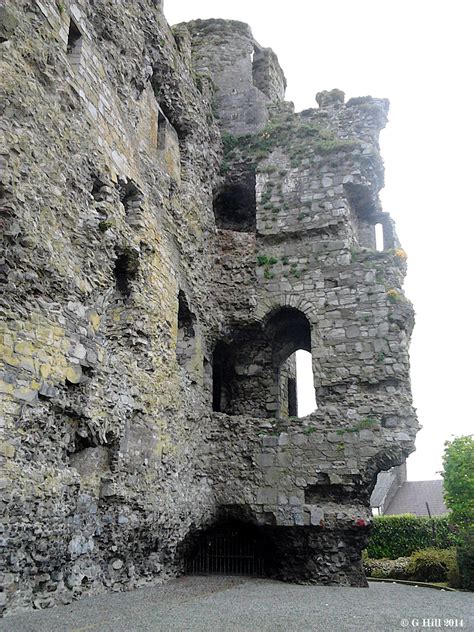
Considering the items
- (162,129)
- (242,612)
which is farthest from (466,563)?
(162,129)

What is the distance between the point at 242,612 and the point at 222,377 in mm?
6900

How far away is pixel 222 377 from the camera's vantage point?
43.9 ft

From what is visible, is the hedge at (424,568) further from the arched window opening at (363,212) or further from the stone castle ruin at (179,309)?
the arched window opening at (363,212)

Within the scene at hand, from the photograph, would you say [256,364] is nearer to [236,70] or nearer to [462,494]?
[462,494]

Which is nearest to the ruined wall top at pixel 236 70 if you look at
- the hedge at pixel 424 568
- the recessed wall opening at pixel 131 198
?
the recessed wall opening at pixel 131 198

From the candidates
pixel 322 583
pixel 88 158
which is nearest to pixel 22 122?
pixel 88 158

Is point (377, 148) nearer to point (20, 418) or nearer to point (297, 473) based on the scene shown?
point (297, 473)

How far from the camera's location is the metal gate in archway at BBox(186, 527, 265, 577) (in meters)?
11.6

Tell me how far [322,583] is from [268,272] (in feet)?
20.6

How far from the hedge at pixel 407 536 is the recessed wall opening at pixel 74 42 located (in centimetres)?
1668

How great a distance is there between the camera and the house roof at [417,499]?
29797 mm

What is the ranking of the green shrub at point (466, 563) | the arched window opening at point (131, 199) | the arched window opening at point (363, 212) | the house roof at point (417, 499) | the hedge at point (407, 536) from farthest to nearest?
the house roof at point (417, 499)
the hedge at point (407, 536)
the arched window opening at point (363, 212)
the green shrub at point (466, 563)
the arched window opening at point (131, 199)

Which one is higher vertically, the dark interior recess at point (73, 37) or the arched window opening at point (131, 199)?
the dark interior recess at point (73, 37)

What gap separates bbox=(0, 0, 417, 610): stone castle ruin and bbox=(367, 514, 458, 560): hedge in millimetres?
7088
